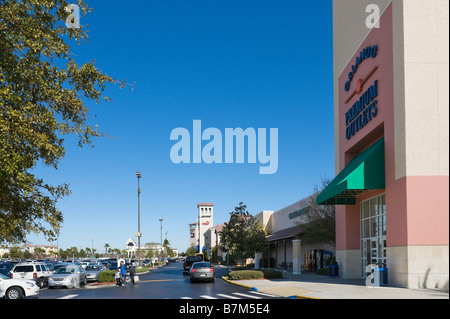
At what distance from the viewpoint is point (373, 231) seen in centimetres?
2975

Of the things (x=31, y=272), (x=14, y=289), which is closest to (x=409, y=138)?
(x=14, y=289)

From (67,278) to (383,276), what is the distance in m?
19.4

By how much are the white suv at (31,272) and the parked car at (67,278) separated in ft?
4.17

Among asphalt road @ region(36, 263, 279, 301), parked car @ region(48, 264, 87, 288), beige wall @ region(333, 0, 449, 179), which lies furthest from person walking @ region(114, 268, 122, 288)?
beige wall @ region(333, 0, 449, 179)

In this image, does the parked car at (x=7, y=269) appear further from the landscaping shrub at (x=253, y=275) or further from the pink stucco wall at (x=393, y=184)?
the pink stucco wall at (x=393, y=184)

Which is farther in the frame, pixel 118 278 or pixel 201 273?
pixel 201 273

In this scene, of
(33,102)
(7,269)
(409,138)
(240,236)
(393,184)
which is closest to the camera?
(33,102)

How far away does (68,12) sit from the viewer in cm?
1600

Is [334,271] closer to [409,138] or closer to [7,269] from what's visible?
[409,138]

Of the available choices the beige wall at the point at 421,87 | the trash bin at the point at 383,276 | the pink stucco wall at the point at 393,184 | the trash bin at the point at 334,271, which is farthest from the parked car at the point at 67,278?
the beige wall at the point at 421,87

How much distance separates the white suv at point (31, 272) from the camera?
1261 inches

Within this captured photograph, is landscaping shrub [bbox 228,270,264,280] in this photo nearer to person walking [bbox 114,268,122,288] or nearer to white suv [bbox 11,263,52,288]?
person walking [bbox 114,268,122,288]
